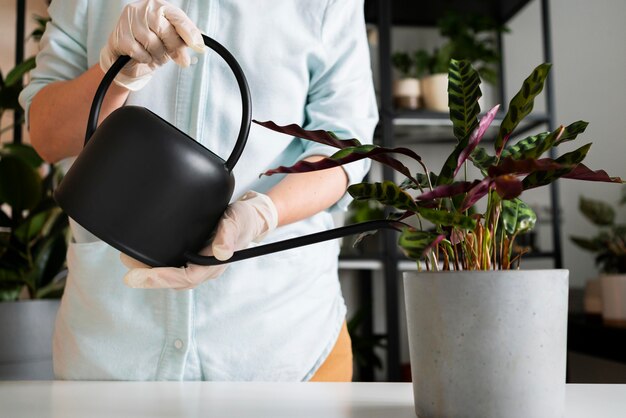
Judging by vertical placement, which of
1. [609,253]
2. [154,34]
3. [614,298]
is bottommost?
[614,298]

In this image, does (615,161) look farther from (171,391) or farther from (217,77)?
(171,391)

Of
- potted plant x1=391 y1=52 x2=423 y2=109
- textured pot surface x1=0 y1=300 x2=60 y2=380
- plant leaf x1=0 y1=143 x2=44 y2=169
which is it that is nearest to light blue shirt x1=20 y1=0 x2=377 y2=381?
textured pot surface x1=0 y1=300 x2=60 y2=380

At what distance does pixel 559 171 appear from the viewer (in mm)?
462

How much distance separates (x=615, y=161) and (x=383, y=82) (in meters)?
0.99

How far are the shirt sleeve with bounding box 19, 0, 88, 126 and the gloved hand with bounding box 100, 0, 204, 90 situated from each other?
293mm

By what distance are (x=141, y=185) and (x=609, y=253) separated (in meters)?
2.03

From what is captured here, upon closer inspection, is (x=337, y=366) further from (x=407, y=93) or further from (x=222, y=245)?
(x=407, y=93)

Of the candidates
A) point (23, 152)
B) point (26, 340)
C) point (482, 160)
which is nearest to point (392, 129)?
point (23, 152)

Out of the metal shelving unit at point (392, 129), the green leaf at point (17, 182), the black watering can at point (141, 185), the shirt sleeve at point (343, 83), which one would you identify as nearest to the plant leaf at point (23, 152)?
the green leaf at point (17, 182)

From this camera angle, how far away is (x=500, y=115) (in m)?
2.39

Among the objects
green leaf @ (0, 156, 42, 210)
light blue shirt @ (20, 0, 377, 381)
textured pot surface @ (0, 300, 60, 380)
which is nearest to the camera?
light blue shirt @ (20, 0, 377, 381)

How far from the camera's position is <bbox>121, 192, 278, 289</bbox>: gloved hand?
22.9 inches

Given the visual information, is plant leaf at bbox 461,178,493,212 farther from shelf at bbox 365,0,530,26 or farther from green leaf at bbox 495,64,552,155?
shelf at bbox 365,0,530,26

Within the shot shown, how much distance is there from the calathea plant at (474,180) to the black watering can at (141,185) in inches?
3.4
